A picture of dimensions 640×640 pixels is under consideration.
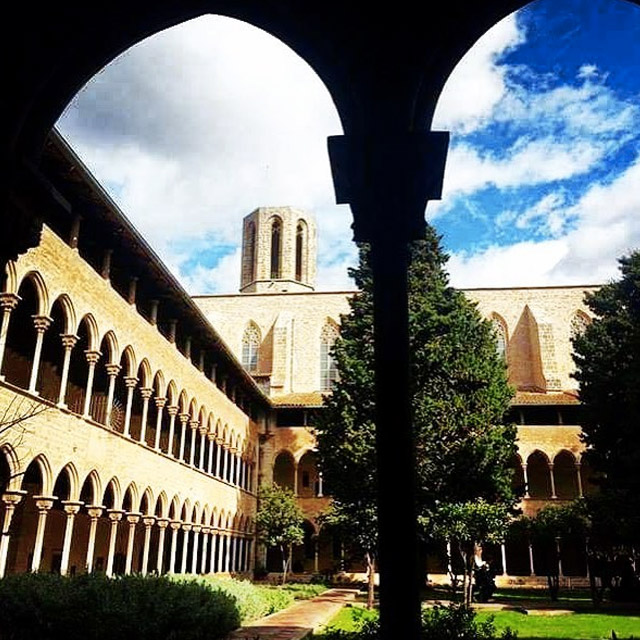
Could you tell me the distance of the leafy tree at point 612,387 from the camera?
2209cm

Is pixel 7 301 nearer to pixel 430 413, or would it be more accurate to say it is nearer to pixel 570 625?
pixel 570 625

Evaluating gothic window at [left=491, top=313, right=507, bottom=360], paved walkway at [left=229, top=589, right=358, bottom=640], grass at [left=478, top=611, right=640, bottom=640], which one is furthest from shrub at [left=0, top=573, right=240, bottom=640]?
gothic window at [left=491, top=313, right=507, bottom=360]

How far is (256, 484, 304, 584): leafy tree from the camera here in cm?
3278

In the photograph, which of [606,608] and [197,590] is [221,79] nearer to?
[197,590]

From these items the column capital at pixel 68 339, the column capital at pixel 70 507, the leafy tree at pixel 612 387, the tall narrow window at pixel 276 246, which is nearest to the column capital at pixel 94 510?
the column capital at pixel 70 507

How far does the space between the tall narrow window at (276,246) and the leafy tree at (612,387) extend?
28647 mm

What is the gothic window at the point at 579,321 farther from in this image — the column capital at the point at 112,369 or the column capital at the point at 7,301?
the column capital at the point at 7,301

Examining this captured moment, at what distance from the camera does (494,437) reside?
2403 cm

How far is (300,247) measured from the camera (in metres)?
54.0

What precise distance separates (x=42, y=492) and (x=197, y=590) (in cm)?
346

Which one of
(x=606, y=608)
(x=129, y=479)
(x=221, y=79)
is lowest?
(x=606, y=608)

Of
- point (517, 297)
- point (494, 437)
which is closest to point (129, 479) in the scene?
point (494, 437)

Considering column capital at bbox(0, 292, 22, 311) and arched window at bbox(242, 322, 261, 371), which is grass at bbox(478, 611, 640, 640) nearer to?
column capital at bbox(0, 292, 22, 311)

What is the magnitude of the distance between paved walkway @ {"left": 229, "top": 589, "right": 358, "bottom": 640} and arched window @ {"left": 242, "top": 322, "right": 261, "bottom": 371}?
21957 millimetres
